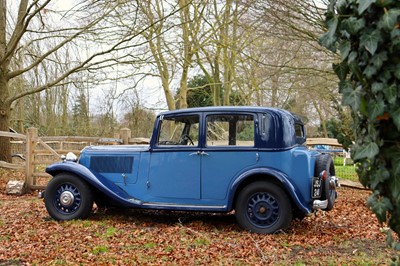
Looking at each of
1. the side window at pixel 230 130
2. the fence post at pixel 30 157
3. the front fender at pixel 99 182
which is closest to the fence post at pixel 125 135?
the fence post at pixel 30 157

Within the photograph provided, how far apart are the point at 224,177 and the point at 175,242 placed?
1.16 metres

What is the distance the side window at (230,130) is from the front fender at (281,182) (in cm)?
42

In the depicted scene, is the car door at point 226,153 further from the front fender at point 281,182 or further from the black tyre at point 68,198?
the black tyre at point 68,198

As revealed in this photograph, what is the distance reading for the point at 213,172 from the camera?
234 inches

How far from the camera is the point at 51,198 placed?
6.54 metres

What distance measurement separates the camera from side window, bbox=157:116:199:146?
6.34m

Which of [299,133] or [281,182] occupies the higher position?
[299,133]

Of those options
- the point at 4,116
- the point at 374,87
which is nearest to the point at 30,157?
the point at 4,116

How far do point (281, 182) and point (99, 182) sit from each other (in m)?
2.66

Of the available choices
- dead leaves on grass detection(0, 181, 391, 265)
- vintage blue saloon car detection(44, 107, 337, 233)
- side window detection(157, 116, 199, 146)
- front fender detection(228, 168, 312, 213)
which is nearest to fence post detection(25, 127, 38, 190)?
dead leaves on grass detection(0, 181, 391, 265)

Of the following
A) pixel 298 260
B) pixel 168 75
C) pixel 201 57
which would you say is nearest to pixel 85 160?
pixel 298 260

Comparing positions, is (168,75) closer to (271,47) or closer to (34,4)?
(271,47)

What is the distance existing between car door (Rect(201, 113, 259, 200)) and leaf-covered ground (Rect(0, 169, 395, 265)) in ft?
2.10

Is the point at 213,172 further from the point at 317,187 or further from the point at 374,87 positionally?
the point at 374,87
